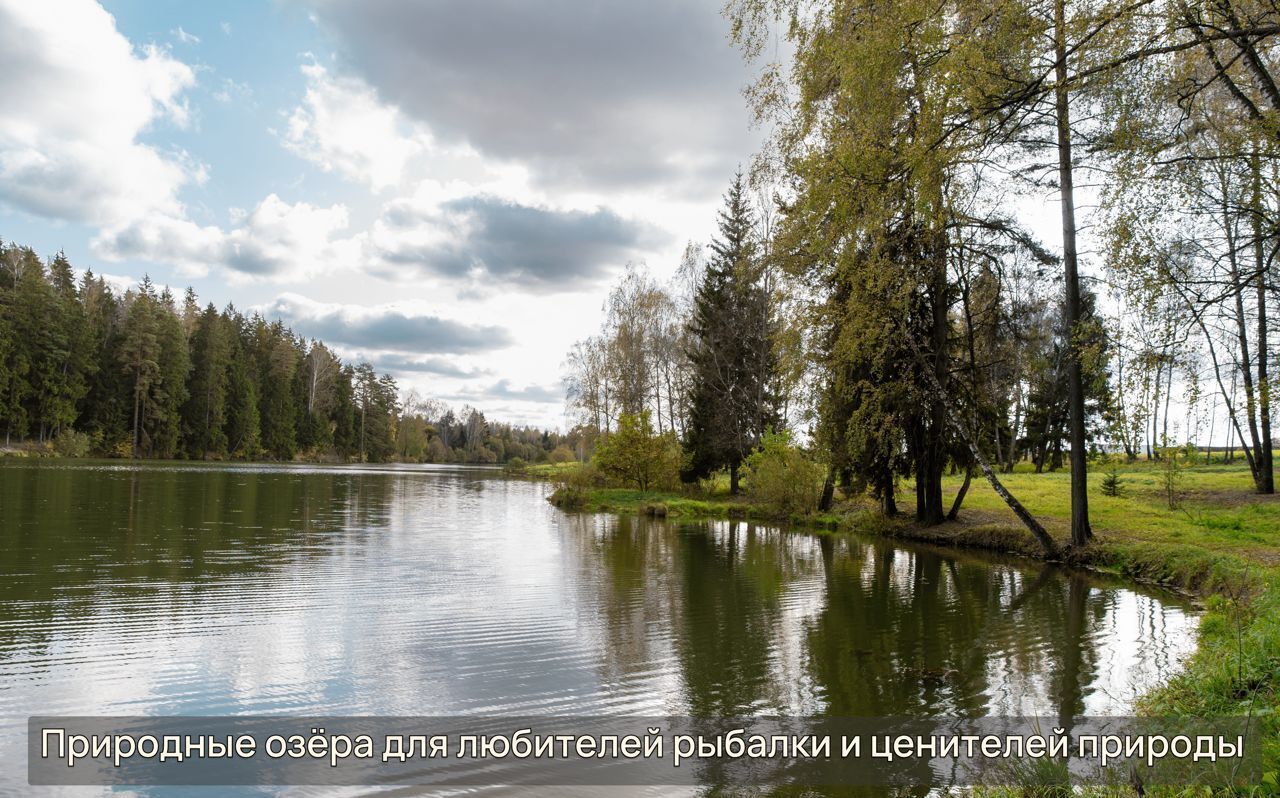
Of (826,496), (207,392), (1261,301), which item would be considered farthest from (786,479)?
(207,392)

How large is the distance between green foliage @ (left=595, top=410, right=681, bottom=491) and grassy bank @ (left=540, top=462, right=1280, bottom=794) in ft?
7.49

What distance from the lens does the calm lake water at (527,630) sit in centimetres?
581

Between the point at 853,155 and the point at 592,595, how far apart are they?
681 cm

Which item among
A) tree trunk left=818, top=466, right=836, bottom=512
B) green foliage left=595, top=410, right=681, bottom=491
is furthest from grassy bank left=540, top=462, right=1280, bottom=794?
green foliage left=595, top=410, right=681, bottom=491

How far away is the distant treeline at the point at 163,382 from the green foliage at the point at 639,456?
29689 mm

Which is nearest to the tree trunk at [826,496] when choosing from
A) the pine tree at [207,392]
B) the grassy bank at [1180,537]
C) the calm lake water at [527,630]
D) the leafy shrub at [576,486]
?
the grassy bank at [1180,537]

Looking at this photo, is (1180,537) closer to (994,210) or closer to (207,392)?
(994,210)

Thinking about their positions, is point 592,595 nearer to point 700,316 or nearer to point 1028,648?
point 1028,648

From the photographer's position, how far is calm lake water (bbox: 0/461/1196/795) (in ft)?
19.1

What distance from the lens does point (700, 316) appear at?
32.1 m

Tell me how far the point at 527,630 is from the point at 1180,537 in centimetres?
Answer: 1288

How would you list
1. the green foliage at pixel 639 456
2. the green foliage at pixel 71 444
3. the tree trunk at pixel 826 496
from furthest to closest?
the green foliage at pixel 71 444
the green foliage at pixel 639 456
the tree trunk at pixel 826 496

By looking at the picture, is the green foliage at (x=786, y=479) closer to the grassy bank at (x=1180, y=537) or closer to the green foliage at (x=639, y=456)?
the grassy bank at (x=1180, y=537)

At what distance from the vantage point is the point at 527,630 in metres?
8.23
